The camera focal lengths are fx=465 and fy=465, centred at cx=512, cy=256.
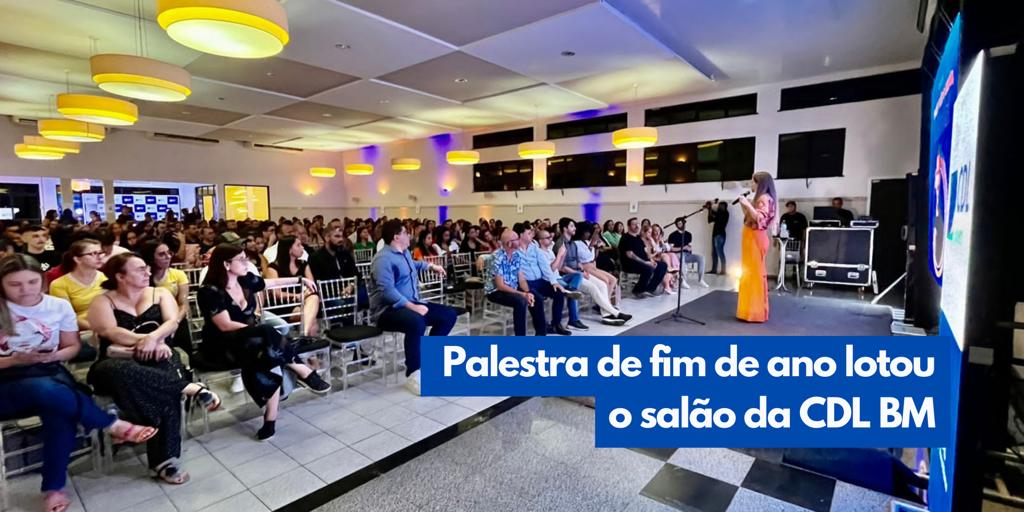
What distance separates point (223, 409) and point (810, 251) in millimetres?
7490

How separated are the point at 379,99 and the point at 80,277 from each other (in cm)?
586

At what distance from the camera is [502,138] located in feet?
36.9

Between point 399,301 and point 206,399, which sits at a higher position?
point 399,301

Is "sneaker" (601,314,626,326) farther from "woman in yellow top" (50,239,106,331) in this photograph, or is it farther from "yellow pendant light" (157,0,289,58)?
"woman in yellow top" (50,239,106,331)

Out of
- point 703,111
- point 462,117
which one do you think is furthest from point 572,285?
point 462,117

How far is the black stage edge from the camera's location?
203 cm

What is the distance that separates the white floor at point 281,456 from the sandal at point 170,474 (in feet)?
0.09

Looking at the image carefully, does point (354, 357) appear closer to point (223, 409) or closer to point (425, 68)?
point (223, 409)

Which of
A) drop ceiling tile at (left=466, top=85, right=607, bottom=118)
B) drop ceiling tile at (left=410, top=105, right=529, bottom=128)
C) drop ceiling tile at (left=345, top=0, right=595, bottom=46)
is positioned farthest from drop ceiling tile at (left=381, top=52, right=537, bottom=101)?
drop ceiling tile at (left=410, top=105, right=529, bottom=128)

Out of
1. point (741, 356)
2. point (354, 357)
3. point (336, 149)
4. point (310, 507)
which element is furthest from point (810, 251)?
point (336, 149)

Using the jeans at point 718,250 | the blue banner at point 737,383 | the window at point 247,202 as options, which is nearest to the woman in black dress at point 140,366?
the blue banner at point 737,383

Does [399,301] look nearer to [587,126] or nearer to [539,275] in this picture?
[539,275]

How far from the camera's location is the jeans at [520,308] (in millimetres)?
4172

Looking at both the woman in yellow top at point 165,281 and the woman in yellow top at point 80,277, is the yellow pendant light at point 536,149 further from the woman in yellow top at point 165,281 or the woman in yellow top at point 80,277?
the woman in yellow top at point 80,277
